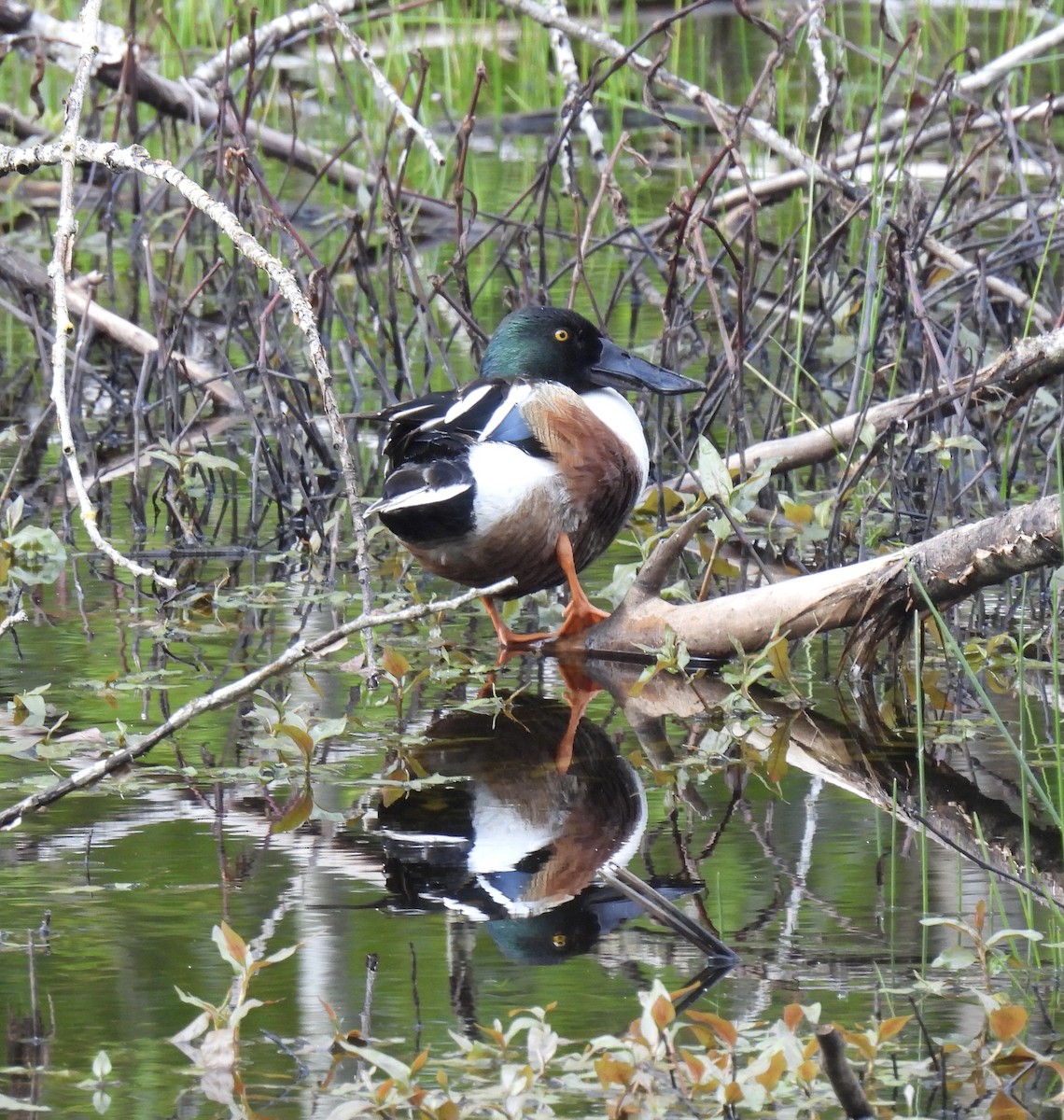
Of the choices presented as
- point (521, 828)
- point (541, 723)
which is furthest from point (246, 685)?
point (541, 723)

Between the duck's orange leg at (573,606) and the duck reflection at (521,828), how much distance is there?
0.39 m

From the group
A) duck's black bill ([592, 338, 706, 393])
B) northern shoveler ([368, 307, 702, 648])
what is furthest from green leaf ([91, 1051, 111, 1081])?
duck's black bill ([592, 338, 706, 393])

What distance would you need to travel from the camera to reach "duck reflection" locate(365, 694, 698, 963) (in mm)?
2908

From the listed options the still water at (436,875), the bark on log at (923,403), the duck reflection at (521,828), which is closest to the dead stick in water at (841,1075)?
the still water at (436,875)

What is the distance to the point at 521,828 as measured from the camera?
3.34m

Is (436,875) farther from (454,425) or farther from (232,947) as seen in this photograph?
(454,425)

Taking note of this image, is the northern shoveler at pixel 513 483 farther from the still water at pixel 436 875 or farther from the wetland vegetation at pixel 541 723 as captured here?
the still water at pixel 436 875

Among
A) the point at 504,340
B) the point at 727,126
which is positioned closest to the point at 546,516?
the point at 504,340

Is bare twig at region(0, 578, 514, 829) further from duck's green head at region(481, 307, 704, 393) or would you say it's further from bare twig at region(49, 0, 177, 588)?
duck's green head at region(481, 307, 704, 393)

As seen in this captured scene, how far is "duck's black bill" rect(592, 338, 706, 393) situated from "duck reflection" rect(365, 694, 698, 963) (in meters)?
1.08

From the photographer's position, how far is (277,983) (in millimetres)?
2662

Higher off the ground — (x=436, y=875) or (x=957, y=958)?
(x=436, y=875)

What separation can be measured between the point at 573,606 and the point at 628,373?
0.72 m

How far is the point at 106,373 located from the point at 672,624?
143 inches
